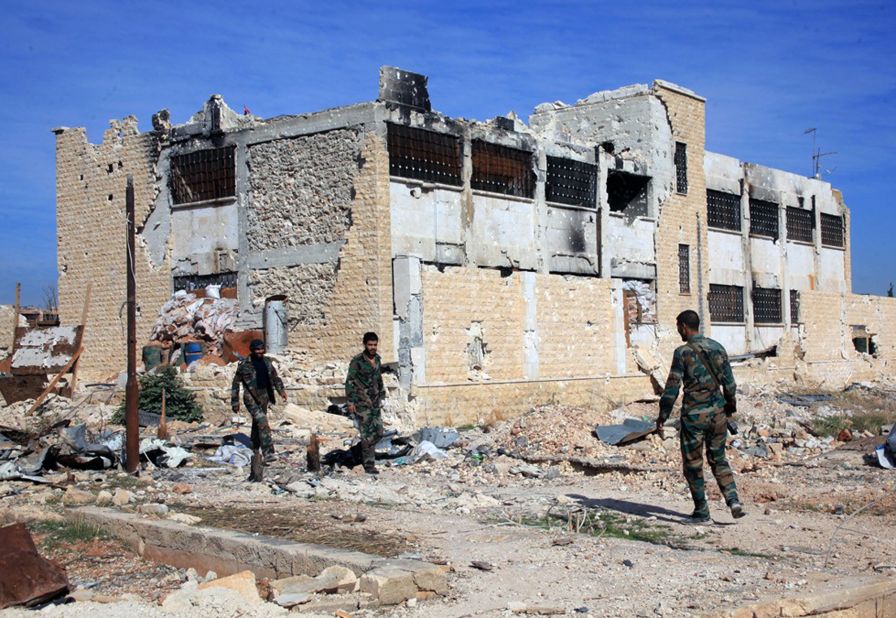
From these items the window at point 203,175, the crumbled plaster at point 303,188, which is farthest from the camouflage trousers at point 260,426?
the window at point 203,175

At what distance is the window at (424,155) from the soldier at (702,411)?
12.4 m

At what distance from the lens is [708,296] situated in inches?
Answer: 1177

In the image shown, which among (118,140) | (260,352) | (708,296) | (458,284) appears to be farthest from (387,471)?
(708,296)

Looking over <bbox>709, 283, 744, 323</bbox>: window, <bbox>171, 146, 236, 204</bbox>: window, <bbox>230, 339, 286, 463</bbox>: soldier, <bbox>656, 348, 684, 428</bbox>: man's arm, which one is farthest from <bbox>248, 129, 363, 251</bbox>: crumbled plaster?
<bbox>709, 283, 744, 323</bbox>: window

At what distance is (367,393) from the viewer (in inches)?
495

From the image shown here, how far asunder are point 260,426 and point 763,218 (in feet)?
81.1

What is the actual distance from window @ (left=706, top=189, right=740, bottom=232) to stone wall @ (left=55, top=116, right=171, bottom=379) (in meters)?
16.0

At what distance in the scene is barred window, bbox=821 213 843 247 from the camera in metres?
36.2

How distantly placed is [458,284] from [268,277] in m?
4.06

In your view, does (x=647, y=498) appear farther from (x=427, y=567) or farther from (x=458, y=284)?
(x=458, y=284)

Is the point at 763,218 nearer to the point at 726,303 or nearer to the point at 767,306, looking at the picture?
the point at 767,306

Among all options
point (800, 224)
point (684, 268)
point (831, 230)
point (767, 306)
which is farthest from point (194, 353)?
point (831, 230)

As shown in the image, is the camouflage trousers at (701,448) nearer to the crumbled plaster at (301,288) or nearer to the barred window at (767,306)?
the crumbled plaster at (301,288)

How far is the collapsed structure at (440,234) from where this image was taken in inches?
799
